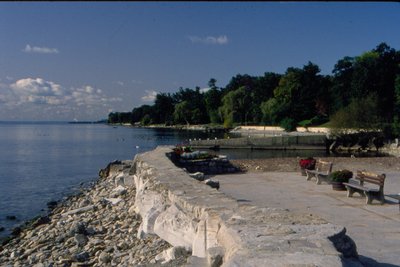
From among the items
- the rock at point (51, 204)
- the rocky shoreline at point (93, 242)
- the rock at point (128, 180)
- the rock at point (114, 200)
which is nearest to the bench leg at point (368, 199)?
the rocky shoreline at point (93, 242)

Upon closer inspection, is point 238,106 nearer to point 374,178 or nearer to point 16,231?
point 16,231

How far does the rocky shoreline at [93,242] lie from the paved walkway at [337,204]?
9.88 feet

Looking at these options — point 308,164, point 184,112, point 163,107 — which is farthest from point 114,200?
point 163,107

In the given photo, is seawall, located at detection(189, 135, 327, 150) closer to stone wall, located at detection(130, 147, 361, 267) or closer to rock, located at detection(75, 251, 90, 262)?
rock, located at detection(75, 251, 90, 262)

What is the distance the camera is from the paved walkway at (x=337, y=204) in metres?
7.45

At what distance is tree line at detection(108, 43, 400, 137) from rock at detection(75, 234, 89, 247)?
50.7m

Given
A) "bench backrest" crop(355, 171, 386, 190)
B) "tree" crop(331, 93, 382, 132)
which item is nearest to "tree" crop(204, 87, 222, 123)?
"tree" crop(331, 93, 382, 132)

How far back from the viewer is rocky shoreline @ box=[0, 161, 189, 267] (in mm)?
8785

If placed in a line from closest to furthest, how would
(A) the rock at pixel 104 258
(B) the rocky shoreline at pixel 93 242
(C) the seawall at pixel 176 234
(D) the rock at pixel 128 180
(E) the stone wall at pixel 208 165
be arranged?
(C) the seawall at pixel 176 234
(B) the rocky shoreline at pixel 93 242
(A) the rock at pixel 104 258
(D) the rock at pixel 128 180
(E) the stone wall at pixel 208 165

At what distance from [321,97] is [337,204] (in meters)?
84.1

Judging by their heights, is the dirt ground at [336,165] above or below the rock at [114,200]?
above

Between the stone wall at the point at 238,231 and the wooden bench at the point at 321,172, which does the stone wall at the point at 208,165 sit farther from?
the stone wall at the point at 238,231

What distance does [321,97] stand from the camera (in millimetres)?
92688

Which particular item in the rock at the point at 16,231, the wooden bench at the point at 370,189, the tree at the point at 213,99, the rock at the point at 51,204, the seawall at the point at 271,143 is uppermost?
the tree at the point at 213,99
